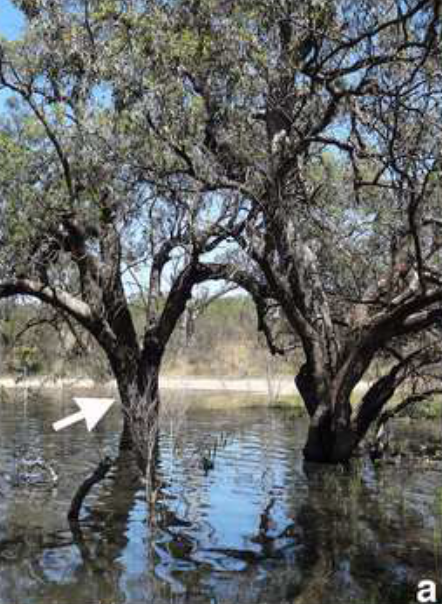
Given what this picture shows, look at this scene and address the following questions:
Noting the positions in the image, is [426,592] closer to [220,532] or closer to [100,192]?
[220,532]

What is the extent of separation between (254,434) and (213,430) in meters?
1.36

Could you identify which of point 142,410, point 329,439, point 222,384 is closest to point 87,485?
point 142,410

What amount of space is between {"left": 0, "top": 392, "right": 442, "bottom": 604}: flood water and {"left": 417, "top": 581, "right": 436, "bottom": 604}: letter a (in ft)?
0.31

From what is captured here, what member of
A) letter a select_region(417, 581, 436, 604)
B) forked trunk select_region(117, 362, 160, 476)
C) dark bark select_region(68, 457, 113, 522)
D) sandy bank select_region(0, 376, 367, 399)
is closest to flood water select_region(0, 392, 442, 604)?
letter a select_region(417, 581, 436, 604)

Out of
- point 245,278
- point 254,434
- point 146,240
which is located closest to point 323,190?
point 245,278

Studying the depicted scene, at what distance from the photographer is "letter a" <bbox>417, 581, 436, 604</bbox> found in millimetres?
8633

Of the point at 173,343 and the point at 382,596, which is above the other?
the point at 173,343

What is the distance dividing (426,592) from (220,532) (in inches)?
144

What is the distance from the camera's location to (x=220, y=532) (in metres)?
11.9

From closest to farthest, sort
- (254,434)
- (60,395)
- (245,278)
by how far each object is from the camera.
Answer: (245,278)
(254,434)
(60,395)

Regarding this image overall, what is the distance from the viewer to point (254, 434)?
25.2m

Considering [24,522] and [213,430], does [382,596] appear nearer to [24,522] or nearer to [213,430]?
[24,522]

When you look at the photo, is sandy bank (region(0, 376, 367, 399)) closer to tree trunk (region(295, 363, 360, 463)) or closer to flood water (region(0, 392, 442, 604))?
flood water (region(0, 392, 442, 604))

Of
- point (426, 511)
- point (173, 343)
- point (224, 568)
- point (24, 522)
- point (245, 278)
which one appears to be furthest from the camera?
point (173, 343)
